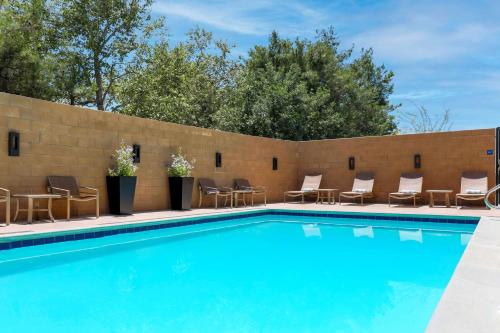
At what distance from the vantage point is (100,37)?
18031 mm

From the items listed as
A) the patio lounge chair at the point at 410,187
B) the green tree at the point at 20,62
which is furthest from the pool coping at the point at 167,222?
the green tree at the point at 20,62

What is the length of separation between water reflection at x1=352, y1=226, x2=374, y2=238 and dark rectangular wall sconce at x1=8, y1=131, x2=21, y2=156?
5449 mm

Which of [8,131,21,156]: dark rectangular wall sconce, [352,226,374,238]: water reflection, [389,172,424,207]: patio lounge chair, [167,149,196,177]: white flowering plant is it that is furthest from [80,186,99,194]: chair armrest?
[389,172,424,207]: patio lounge chair

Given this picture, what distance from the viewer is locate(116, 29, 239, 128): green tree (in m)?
18.5

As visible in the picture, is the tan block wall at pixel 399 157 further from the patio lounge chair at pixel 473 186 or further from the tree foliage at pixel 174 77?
the tree foliage at pixel 174 77

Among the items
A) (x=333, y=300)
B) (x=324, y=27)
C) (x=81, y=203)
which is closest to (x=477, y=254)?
(x=333, y=300)

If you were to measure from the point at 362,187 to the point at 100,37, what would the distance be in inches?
506

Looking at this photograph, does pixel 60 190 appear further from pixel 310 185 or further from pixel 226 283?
pixel 310 185

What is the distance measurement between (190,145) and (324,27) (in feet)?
46.4

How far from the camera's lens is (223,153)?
428 inches

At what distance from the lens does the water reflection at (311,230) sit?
7.10 metres

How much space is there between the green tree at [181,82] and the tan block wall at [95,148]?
315 inches

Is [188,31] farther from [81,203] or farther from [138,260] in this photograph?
[138,260]

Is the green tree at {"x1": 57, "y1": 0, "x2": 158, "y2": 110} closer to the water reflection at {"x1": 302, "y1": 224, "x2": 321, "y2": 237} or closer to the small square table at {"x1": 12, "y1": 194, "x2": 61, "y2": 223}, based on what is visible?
the small square table at {"x1": 12, "y1": 194, "x2": 61, "y2": 223}
